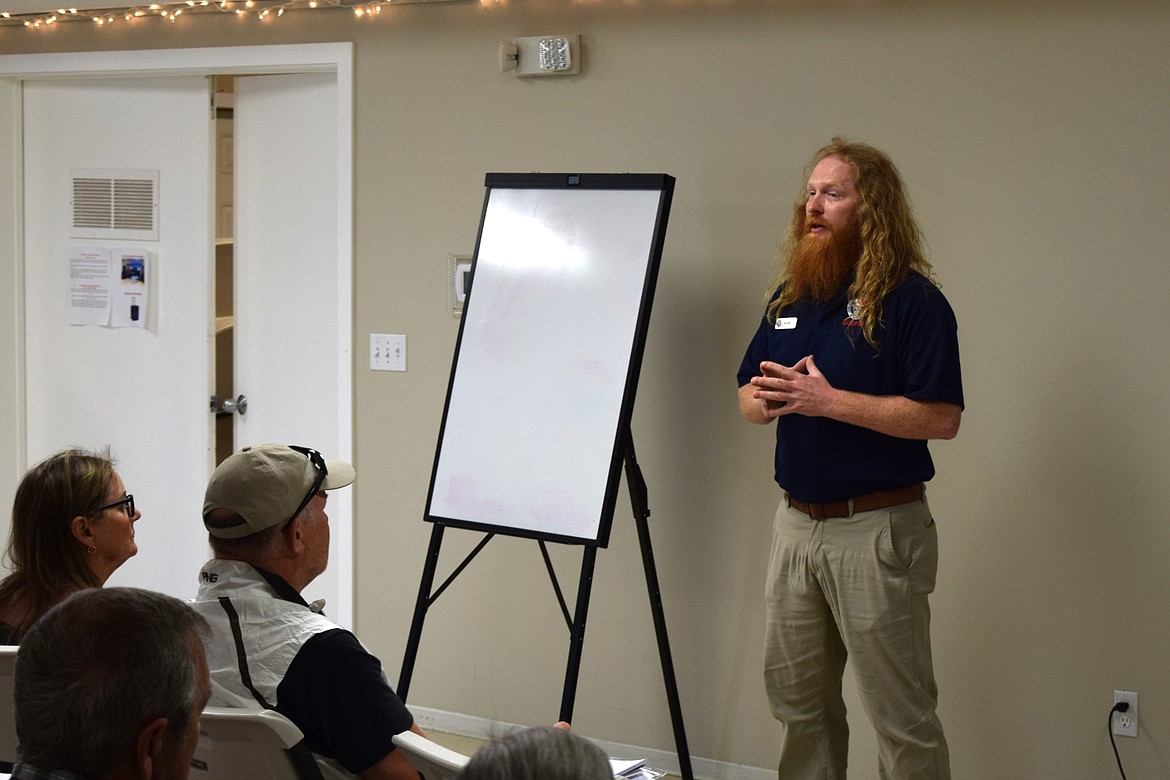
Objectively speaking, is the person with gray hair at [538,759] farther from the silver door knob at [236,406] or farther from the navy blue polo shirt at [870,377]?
the silver door knob at [236,406]

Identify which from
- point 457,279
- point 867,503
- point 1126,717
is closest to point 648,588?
point 867,503

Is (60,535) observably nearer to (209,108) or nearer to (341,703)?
(341,703)

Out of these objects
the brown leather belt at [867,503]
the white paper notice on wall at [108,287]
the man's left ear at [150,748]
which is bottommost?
the man's left ear at [150,748]

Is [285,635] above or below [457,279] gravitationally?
below

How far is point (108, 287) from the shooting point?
425 cm

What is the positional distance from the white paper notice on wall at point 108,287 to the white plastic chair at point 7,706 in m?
2.31

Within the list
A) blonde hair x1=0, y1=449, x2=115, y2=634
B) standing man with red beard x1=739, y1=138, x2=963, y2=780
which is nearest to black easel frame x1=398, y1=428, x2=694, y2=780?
standing man with red beard x1=739, y1=138, x2=963, y2=780

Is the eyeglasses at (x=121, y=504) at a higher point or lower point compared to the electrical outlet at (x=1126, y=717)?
higher

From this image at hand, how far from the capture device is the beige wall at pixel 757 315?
2943 millimetres

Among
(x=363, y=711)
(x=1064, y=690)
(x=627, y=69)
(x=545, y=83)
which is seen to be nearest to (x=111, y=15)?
(x=545, y=83)

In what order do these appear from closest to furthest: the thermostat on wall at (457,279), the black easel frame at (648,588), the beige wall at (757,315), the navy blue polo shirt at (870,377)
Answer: the navy blue polo shirt at (870,377) < the beige wall at (757,315) < the black easel frame at (648,588) < the thermostat on wall at (457,279)

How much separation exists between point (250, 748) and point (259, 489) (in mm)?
438

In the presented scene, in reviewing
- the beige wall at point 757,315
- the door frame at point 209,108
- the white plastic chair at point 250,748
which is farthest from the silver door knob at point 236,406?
the white plastic chair at point 250,748

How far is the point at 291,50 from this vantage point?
3.80m
